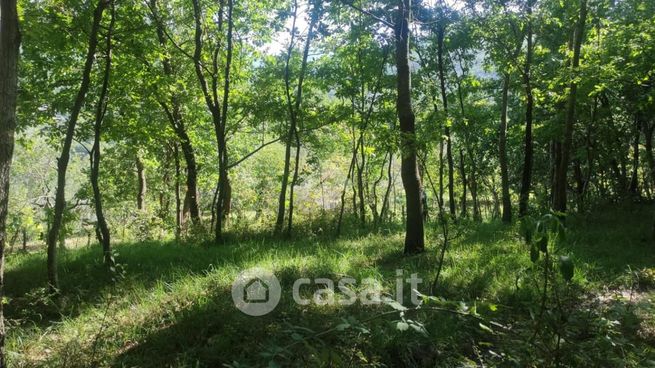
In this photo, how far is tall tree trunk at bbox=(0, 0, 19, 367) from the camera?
127 inches

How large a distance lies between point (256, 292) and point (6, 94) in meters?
3.27

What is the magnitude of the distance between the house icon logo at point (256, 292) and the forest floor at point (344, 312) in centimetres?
13

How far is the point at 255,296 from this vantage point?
197 inches

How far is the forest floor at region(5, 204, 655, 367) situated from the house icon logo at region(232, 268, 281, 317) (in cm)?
13

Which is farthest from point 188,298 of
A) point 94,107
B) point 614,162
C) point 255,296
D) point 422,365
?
point 614,162

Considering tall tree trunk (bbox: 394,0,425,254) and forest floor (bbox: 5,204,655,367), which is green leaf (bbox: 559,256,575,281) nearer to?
forest floor (bbox: 5,204,655,367)

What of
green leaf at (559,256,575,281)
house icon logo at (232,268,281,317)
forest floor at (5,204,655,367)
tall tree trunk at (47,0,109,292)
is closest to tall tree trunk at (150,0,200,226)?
tall tree trunk at (47,0,109,292)

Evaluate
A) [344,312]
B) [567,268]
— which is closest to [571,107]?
[344,312]

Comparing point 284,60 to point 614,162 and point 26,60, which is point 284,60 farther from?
point 614,162

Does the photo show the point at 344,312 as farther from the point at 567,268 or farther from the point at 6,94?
the point at 6,94

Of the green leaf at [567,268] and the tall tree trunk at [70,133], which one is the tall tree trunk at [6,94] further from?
the green leaf at [567,268]

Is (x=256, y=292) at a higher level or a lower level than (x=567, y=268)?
lower

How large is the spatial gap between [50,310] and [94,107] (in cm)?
486

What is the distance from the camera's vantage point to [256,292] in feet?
16.6
